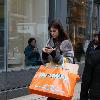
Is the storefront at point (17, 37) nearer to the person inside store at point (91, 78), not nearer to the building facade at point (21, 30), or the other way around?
the building facade at point (21, 30)

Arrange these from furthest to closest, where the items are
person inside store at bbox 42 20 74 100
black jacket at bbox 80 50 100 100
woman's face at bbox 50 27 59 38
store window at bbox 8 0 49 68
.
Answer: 1. store window at bbox 8 0 49 68
2. woman's face at bbox 50 27 59 38
3. person inside store at bbox 42 20 74 100
4. black jacket at bbox 80 50 100 100

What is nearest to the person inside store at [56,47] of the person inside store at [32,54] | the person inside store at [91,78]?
the person inside store at [91,78]

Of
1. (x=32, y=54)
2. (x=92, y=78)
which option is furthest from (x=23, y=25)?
(x=92, y=78)

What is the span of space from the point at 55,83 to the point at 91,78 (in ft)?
2.28

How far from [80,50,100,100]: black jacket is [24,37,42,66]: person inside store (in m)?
6.98

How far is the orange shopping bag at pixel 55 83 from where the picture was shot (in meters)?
5.43

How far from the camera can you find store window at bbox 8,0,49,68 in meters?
11.4

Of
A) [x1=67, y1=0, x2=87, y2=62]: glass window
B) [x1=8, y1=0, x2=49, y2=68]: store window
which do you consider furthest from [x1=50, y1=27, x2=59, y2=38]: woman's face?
[x1=67, y1=0, x2=87, y2=62]: glass window

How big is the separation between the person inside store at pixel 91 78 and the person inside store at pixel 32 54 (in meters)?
6.98

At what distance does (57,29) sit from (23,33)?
241 inches

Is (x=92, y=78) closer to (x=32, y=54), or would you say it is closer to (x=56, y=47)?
(x=56, y=47)

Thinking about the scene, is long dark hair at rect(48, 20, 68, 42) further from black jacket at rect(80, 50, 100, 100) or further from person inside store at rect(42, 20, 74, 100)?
black jacket at rect(80, 50, 100, 100)

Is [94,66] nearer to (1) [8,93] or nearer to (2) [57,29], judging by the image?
(2) [57,29]

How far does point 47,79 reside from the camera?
5.53 m
